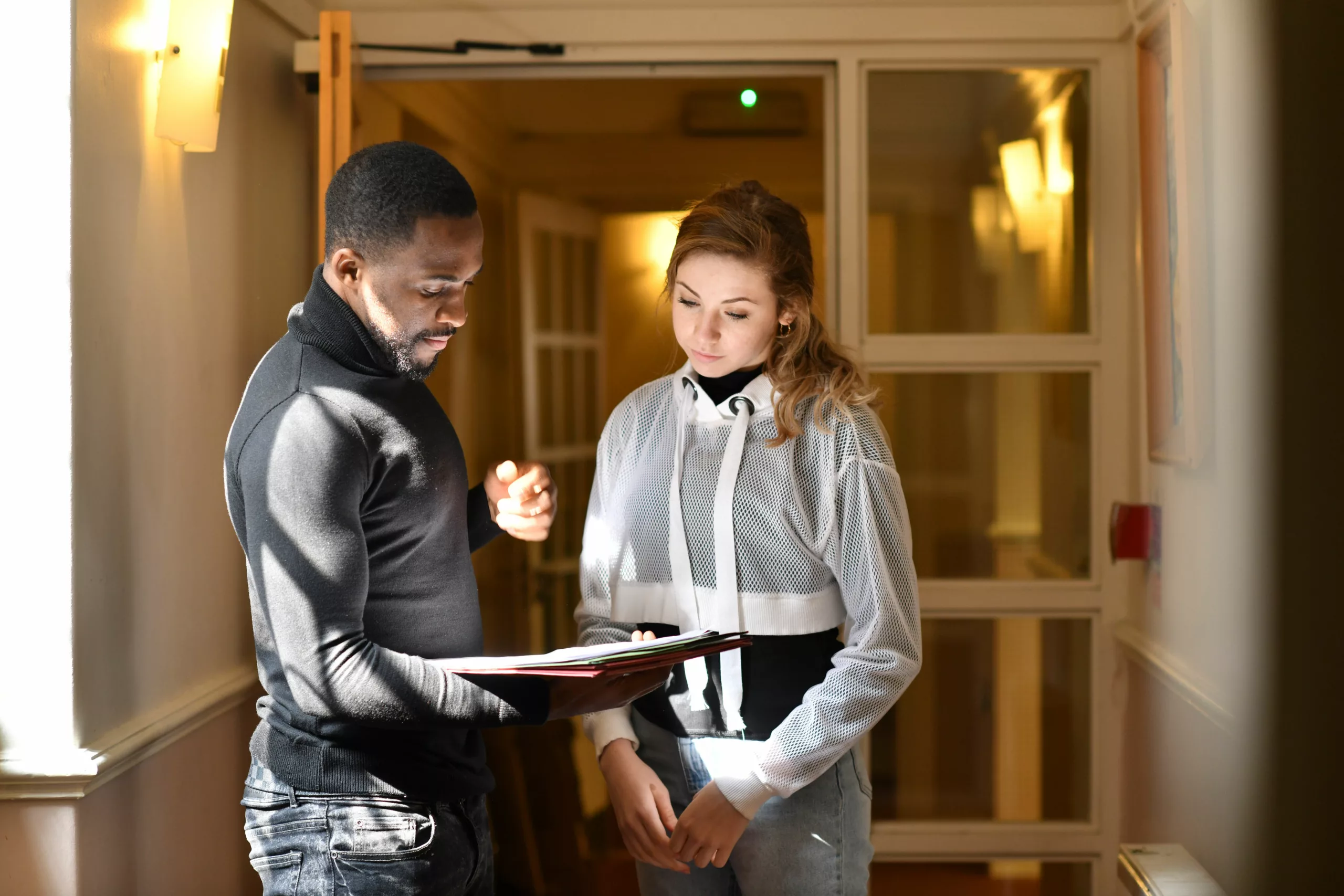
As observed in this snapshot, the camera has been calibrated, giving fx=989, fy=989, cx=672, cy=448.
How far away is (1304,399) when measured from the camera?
→ 0.22 m

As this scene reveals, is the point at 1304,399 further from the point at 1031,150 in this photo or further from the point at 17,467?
the point at 1031,150

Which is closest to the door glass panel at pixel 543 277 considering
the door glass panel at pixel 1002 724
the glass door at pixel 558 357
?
the glass door at pixel 558 357

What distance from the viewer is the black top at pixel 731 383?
1428 mm

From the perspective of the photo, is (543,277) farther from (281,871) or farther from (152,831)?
(281,871)

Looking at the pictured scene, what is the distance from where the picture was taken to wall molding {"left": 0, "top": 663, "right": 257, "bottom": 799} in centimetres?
134

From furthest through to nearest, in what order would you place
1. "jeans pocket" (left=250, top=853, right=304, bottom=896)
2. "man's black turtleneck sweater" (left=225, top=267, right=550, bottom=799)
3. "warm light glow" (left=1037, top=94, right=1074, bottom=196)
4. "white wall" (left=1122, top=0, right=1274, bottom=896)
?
1. "warm light glow" (left=1037, top=94, right=1074, bottom=196)
2. "jeans pocket" (left=250, top=853, right=304, bottom=896)
3. "man's black turtleneck sweater" (left=225, top=267, right=550, bottom=799)
4. "white wall" (left=1122, top=0, right=1274, bottom=896)

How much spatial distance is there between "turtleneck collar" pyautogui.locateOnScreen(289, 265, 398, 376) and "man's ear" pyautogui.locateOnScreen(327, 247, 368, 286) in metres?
0.02

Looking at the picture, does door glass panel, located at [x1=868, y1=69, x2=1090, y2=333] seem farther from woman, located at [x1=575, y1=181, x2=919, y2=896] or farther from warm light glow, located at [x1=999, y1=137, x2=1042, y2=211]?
woman, located at [x1=575, y1=181, x2=919, y2=896]

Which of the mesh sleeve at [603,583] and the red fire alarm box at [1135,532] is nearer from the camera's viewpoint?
the mesh sleeve at [603,583]

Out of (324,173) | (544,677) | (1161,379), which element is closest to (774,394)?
(544,677)

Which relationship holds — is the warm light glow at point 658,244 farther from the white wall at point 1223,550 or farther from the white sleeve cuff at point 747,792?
the white sleeve cuff at point 747,792

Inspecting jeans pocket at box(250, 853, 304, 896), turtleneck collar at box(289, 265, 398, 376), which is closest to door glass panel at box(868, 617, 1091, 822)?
jeans pocket at box(250, 853, 304, 896)

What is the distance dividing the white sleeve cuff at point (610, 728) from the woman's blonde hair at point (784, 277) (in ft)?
1.47

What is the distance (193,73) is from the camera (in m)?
1.55
